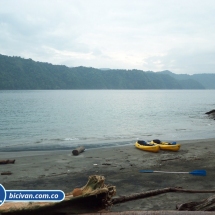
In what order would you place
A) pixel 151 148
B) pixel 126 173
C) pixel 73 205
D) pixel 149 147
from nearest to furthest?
1. pixel 73 205
2. pixel 126 173
3. pixel 151 148
4. pixel 149 147

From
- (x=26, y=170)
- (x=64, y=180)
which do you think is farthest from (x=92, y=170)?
(x=26, y=170)

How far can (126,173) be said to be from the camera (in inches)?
437

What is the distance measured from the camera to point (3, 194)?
3.40m

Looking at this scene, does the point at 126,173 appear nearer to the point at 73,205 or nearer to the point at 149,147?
the point at 149,147

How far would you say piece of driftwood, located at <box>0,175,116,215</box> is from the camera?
369 cm

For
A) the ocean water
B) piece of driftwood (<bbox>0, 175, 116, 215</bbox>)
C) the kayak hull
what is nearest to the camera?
piece of driftwood (<bbox>0, 175, 116, 215</bbox>)

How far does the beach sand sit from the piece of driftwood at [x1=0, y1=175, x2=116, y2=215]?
2.93m

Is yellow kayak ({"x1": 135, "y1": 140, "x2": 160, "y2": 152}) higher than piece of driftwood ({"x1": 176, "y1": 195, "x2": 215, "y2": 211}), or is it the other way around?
piece of driftwood ({"x1": 176, "y1": 195, "x2": 215, "y2": 211})

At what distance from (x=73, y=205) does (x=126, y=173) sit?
24.4 feet

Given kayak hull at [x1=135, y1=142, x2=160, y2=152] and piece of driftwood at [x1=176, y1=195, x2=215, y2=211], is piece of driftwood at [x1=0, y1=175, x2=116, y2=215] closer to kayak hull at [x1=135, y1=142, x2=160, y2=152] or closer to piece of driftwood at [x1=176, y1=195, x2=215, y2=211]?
piece of driftwood at [x1=176, y1=195, x2=215, y2=211]

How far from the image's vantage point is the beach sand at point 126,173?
25.2ft

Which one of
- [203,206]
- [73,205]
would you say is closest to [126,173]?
[203,206]

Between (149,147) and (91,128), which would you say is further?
(91,128)

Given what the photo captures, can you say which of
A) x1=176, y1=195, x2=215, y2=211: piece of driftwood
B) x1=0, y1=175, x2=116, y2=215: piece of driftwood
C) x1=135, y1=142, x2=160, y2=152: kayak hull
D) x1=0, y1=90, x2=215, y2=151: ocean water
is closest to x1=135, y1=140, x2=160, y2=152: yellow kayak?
x1=135, y1=142, x2=160, y2=152: kayak hull
